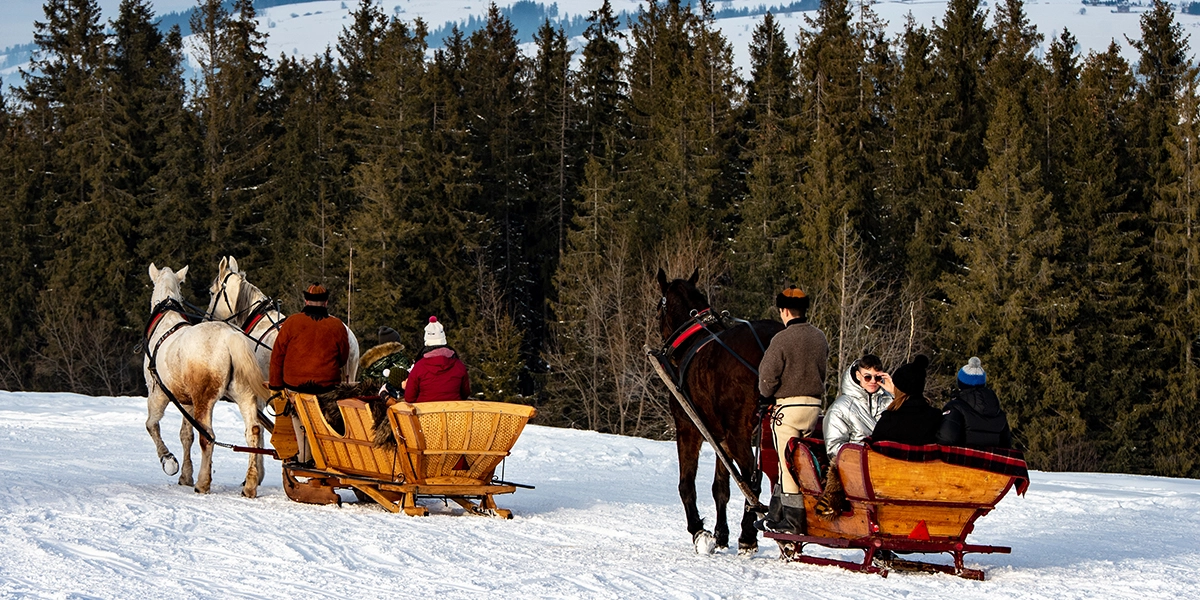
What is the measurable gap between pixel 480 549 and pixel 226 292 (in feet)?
19.4

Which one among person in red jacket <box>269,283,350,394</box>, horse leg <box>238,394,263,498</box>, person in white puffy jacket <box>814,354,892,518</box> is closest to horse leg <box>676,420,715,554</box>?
person in white puffy jacket <box>814,354,892,518</box>

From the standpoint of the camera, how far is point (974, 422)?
838cm

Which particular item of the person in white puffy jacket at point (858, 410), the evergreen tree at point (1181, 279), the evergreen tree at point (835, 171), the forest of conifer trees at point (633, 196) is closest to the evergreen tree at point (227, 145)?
the forest of conifer trees at point (633, 196)

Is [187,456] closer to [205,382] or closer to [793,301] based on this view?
[205,382]

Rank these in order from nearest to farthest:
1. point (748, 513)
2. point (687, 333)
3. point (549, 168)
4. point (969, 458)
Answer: point (969, 458), point (748, 513), point (687, 333), point (549, 168)

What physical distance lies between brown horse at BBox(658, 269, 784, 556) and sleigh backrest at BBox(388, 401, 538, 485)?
1.39 metres

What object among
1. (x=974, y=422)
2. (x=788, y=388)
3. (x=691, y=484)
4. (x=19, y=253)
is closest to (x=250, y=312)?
(x=691, y=484)

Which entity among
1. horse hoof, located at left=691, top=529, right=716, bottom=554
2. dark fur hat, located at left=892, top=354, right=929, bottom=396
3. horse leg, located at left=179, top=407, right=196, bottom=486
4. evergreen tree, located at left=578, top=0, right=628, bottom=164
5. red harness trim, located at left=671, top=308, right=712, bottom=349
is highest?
evergreen tree, located at left=578, top=0, right=628, bottom=164

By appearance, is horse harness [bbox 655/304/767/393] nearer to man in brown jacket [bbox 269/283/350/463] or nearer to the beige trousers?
the beige trousers

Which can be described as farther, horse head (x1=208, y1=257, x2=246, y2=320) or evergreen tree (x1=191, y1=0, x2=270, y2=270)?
evergreen tree (x1=191, y1=0, x2=270, y2=270)

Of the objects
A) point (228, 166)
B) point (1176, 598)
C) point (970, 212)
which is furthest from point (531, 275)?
point (1176, 598)

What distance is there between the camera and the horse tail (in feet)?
41.8

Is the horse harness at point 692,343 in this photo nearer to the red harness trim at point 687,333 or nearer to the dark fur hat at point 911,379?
the red harness trim at point 687,333

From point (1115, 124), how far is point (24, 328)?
1545 inches
